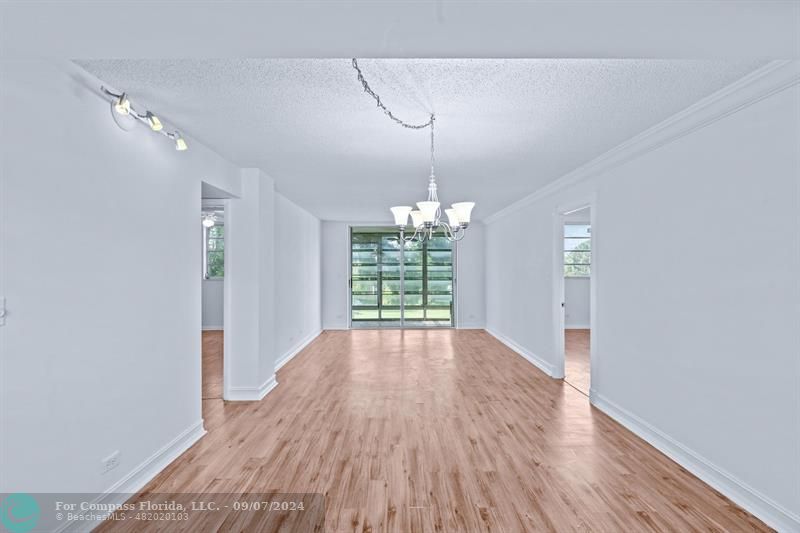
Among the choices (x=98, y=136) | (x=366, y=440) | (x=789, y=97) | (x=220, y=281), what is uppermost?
(x=789, y=97)

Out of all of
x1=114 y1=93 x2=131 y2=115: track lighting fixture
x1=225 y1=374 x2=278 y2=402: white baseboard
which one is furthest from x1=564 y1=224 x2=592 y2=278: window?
x1=114 y1=93 x2=131 y2=115: track lighting fixture

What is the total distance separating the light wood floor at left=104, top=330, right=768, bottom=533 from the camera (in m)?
2.17

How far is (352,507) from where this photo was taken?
2.25 m

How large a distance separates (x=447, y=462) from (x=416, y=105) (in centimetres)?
242

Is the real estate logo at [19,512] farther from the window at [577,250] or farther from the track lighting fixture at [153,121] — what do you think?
the window at [577,250]

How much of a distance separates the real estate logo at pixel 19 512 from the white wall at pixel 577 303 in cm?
898

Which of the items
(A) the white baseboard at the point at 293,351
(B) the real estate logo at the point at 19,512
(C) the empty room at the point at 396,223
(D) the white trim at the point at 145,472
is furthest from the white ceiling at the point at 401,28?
(A) the white baseboard at the point at 293,351

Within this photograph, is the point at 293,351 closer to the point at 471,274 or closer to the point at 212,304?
the point at 212,304

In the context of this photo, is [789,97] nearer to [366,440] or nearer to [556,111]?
[556,111]

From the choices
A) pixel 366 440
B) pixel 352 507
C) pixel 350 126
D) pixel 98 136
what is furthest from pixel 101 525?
pixel 350 126

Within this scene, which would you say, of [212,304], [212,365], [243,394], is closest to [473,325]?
[212,365]

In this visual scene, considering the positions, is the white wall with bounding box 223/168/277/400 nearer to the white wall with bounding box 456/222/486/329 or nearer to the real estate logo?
the real estate logo

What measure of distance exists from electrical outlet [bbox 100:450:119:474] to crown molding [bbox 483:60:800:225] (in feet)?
13.5

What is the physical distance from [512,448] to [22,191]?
130 inches
